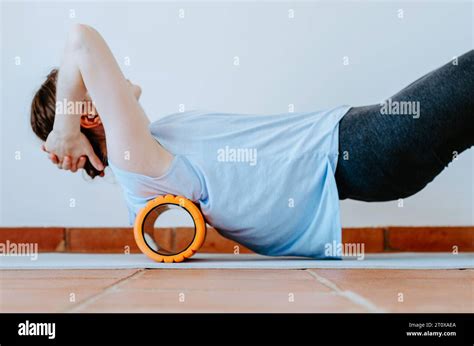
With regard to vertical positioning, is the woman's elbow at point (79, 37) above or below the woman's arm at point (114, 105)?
above

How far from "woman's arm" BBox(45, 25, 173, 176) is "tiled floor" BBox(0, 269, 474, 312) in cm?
24

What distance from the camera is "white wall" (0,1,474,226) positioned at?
2.12 m

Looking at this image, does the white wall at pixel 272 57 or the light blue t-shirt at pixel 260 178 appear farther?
the white wall at pixel 272 57

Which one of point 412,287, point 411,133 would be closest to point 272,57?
point 411,133

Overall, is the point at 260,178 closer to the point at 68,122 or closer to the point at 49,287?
the point at 68,122

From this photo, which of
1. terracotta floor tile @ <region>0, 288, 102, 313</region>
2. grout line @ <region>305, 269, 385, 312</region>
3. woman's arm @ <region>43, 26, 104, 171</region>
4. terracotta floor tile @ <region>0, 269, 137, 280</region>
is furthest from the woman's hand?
grout line @ <region>305, 269, 385, 312</region>

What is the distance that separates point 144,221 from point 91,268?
0.15 m

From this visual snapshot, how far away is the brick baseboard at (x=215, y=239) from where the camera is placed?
2162 mm

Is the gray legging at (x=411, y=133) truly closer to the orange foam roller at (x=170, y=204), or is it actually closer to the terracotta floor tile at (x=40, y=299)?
the orange foam roller at (x=170, y=204)

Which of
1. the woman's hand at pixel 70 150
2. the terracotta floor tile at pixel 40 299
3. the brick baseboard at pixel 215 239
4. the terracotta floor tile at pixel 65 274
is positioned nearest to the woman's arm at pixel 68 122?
the woman's hand at pixel 70 150

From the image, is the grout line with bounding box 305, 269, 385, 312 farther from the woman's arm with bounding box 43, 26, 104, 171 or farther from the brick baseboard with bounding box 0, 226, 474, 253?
the brick baseboard with bounding box 0, 226, 474, 253

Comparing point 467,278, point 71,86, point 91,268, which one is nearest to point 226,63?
point 71,86

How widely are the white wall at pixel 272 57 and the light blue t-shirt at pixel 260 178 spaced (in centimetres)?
68

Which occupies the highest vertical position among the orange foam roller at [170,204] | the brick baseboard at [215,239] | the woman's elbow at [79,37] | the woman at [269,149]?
the woman's elbow at [79,37]
